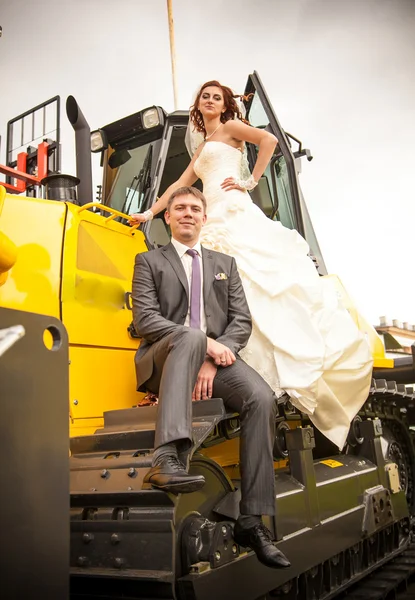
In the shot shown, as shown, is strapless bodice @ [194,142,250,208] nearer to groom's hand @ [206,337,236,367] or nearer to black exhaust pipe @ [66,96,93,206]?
black exhaust pipe @ [66,96,93,206]

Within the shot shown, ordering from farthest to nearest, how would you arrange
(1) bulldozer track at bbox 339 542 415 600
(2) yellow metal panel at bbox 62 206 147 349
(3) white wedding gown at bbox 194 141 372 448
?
1. (1) bulldozer track at bbox 339 542 415 600
2. (3) white wedding gown at bbox 194 141 372 448
3. (2) yellow metal panel at bbox 62 206 147 349

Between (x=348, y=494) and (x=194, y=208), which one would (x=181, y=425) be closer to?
(x=194, y=208)

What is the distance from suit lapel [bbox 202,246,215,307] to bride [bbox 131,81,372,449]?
12.0 inches

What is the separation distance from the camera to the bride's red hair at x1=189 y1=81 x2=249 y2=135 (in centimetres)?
386

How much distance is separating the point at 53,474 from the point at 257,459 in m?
1.33

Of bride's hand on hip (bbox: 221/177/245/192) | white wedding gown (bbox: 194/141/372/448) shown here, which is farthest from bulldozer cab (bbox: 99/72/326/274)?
white wedding gown (bbox: 194/141/372/448)

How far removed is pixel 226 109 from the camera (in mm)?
3926

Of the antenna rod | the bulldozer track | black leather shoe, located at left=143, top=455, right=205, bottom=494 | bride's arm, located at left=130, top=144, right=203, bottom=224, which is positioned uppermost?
the antenna rod

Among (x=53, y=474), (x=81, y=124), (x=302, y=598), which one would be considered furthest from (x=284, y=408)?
(x=53, y=474)

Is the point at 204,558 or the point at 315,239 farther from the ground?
the point at 315,239

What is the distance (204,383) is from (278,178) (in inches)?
86.0

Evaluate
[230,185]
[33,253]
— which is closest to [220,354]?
[33,253]

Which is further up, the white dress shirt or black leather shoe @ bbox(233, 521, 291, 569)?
the white dress shirt

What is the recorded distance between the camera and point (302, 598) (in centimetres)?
317
